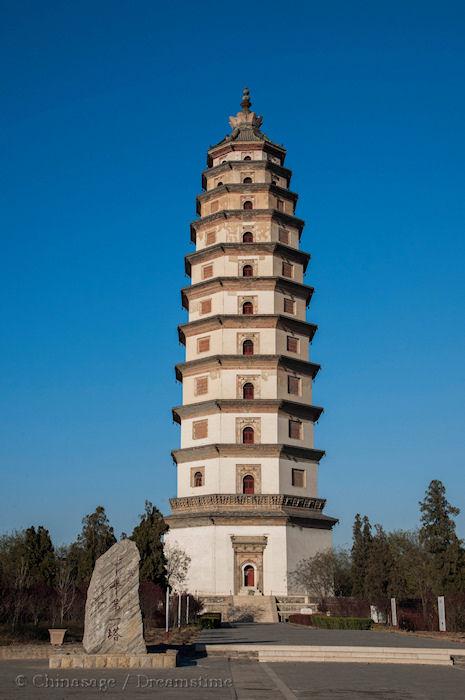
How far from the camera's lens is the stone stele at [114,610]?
43.8 feet

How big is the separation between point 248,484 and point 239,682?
23.3 meters

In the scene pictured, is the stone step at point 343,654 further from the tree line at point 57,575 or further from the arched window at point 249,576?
the arched window at point 249,576

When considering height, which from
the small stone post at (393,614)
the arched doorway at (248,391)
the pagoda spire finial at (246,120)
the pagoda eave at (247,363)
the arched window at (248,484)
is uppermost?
the pagoda spire finial at (246,120)

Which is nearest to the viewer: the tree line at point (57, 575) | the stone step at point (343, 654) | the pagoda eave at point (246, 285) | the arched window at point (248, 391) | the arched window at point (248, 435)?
the stone step at point (343, 654)

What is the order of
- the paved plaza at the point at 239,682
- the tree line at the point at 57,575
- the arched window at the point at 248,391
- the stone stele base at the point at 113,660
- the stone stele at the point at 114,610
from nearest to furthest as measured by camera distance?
the paved plaza at the point at 239,682 < the stone stele base at the point at 113,660 < the stone stele at the point at 114,610 < the tree line at the point at 57,575 < the arched window at the point at 248,391

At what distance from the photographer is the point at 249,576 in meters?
33.3

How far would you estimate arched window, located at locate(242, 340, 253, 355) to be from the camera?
36625 mm

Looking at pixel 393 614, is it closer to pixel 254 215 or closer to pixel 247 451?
pixel 247 451

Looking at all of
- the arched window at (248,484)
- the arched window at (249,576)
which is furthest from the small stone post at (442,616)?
the arched window at (248,484)

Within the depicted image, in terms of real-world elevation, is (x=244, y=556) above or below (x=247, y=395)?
below

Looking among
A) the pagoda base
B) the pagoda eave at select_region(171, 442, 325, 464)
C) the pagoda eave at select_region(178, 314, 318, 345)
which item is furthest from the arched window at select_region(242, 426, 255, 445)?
the pagoda eave at select_region(178, 314, 318, 345)

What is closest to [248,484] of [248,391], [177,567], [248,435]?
[248,435]

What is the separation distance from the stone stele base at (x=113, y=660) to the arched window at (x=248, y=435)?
2198 cm

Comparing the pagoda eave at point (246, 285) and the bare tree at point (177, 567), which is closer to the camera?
the bare tree at point (177, 567)
